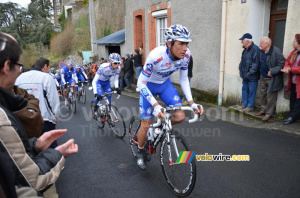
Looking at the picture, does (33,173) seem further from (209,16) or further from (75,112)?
(209,16)

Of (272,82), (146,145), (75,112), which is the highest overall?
(272,82)

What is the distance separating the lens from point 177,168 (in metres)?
3.42

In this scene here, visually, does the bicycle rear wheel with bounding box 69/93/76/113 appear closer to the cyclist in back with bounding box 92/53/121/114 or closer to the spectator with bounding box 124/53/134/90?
the cyclist in back with bounding box 92/53/121/114

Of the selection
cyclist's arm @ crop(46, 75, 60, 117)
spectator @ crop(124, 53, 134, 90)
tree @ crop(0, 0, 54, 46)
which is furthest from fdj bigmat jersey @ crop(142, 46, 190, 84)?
tree @ crop(0, 0, 54, 46)

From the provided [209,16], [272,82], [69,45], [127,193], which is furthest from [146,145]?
[69,45]

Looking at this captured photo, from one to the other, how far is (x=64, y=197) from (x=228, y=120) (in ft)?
15.6

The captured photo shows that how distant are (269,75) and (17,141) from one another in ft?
20.1

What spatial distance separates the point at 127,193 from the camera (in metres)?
3.54

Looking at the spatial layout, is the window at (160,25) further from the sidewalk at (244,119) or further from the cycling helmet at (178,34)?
the cycling helmet at (178,34)

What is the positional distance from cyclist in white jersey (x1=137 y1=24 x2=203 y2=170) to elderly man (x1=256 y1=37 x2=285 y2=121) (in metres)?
3.36

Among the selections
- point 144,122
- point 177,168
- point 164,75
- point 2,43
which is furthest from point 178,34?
point 2,43

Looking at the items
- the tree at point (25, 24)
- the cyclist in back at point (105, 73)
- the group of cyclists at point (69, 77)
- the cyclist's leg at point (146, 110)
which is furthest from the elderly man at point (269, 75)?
the tree at point (25, 24)

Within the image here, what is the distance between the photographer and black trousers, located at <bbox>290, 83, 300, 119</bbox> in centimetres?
563

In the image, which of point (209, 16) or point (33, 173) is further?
point (209, 16)
